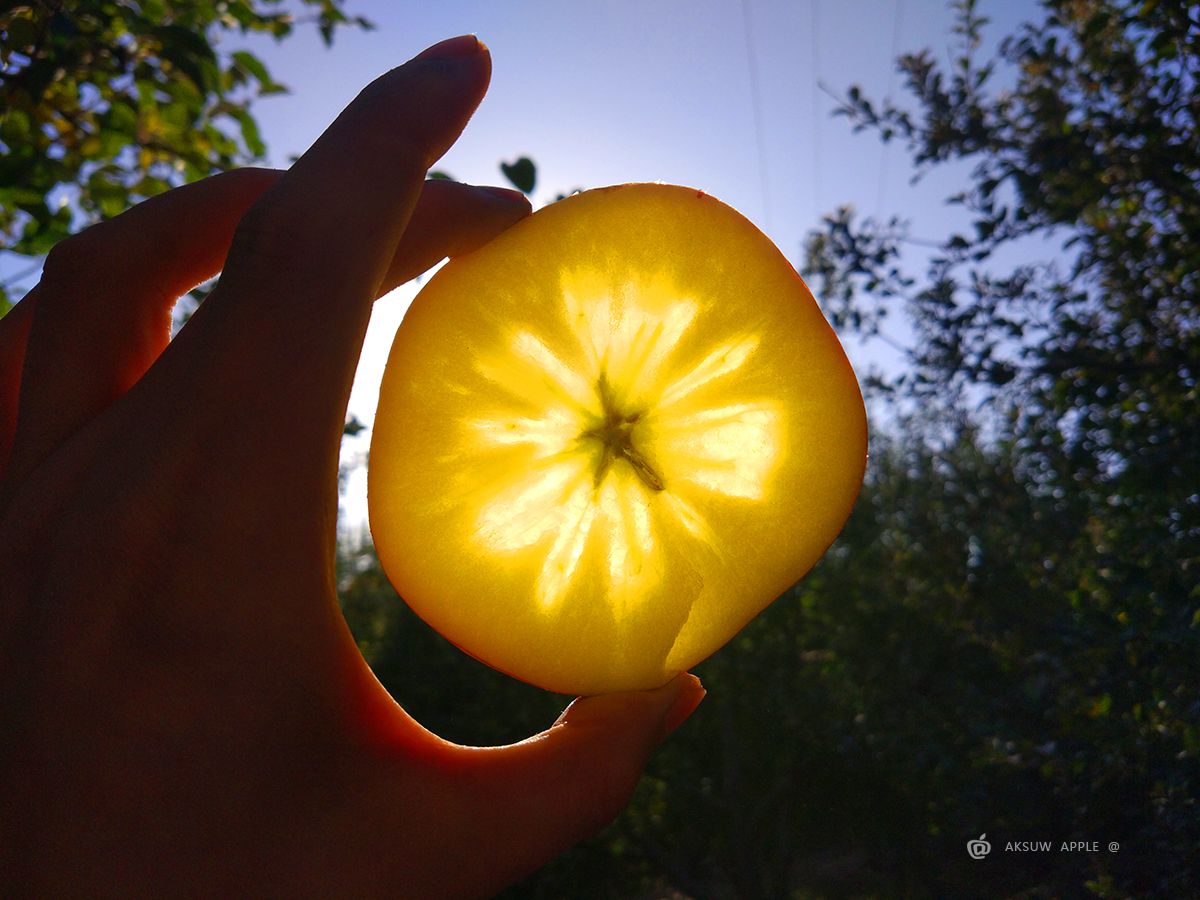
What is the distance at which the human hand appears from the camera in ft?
2.23

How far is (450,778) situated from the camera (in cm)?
82

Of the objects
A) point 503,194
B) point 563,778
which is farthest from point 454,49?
point 563,778

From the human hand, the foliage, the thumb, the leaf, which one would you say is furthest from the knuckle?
the foliage

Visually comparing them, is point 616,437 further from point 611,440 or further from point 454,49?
point 454,49

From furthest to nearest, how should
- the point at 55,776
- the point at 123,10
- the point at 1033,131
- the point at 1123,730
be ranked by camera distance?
the point at 1033,131 → the point at 1123,730 → the point at 123,10 → the point at 55,776

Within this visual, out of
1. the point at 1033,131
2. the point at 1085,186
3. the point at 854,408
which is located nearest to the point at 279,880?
the point at 854,408

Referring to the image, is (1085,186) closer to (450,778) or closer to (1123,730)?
(1123,730)

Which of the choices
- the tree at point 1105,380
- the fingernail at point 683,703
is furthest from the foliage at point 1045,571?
the fingernail at point 683,703

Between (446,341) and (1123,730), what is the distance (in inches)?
107

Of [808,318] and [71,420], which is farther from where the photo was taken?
[808,318]

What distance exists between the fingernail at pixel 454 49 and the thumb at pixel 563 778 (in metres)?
0.77

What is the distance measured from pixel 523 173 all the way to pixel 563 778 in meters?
1.17

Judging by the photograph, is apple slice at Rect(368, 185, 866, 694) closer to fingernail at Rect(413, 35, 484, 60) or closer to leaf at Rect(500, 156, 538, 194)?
fingernail at Rect(413, 35, 484, 60)

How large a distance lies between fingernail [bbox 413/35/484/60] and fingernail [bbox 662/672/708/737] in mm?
799
